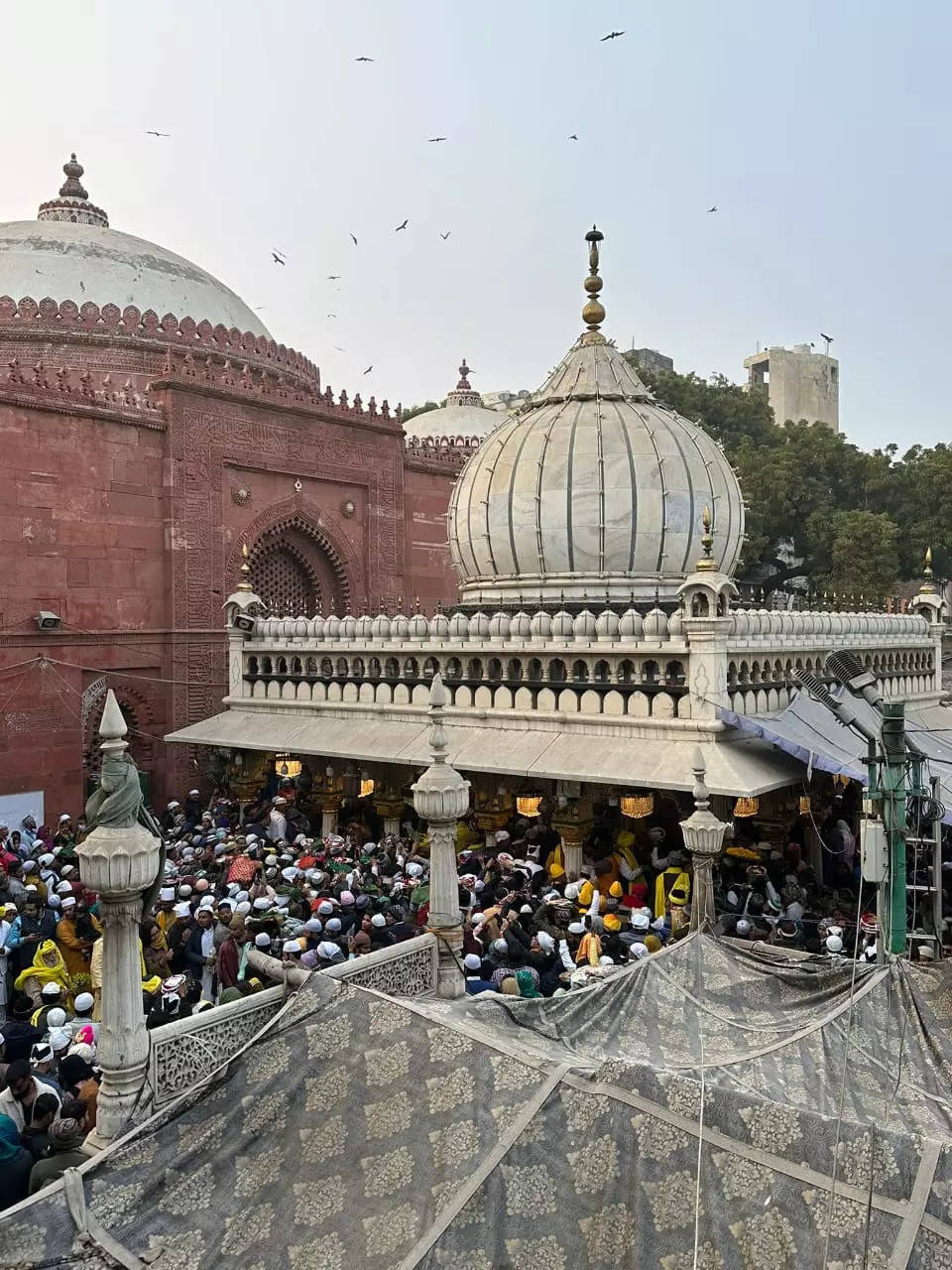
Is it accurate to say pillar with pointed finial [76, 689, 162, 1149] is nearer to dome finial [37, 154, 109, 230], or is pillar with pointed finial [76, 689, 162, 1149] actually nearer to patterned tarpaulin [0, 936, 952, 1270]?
patterned tarpaulin [0, 936, 952, 1270]

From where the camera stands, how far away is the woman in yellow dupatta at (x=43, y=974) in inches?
302

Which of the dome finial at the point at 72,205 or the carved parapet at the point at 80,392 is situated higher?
the dome finial at the point at 72,205

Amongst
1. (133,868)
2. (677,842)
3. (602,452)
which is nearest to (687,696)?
(677,842)

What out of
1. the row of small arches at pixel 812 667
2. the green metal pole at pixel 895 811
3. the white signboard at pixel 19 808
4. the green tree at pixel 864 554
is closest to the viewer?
the green metal pole at pixel 895 811

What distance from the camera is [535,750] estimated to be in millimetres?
11047

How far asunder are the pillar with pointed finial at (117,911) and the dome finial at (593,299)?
12.8 metres

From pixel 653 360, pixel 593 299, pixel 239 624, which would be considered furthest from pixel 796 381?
pixel 239 624

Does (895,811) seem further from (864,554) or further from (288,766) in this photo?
(864,554)

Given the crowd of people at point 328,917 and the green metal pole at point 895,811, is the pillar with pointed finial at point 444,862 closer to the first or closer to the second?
the crowd of people at point 328,917

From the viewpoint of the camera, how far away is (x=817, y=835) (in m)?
10.7

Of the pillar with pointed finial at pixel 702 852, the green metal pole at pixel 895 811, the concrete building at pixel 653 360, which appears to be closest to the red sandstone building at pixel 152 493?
the pillar with pointed finial at pixel 702 852

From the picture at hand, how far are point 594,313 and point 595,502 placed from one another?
410cm

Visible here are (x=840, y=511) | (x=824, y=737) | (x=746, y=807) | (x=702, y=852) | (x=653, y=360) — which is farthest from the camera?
(x=653, y=360)

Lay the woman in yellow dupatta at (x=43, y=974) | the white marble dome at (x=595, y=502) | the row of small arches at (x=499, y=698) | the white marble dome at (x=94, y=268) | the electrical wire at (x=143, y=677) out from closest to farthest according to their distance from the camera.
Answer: the woman in yellow dupatta at (x=43, y=974), the row of small arches at (x=499, y=698), the white marble dome at (x=595, y=502), the electrical wire at (x=143, y=677), the white marble dome at (x=94, y=268)
